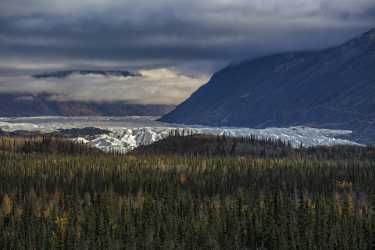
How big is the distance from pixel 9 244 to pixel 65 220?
789 inches

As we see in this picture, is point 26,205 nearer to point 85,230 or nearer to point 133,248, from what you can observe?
point 85,230

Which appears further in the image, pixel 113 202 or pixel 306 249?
pixel 113 202

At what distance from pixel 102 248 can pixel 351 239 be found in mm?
41991

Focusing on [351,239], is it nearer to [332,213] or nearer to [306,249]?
[306,249]

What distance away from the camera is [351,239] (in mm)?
127938

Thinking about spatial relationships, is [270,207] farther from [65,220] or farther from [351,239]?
[65,220]

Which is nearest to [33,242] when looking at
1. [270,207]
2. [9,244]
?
[9,244]

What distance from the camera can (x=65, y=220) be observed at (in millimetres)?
156250

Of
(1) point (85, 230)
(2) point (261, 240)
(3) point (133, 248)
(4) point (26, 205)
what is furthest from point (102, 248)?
(4) point (26, 205)

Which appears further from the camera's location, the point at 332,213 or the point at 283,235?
the point at 332,213

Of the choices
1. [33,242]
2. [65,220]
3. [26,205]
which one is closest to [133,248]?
[33,242]

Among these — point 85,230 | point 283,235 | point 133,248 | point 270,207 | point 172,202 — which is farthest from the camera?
point 172,202

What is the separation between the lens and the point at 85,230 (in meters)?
147

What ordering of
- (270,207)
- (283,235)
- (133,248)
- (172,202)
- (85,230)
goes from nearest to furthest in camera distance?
(133,248), (283,235), (85,230), (270,207), (172,202)
